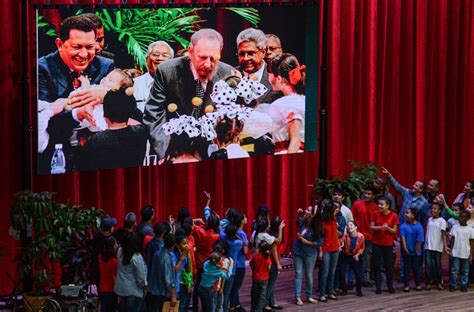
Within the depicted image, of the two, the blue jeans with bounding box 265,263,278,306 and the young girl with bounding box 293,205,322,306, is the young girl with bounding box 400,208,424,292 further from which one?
the blue jeans with bounding box 265,263,278,306

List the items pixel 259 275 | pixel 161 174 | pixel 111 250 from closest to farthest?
pixel 111 250 < pixel 259 275 < pixel 161 174

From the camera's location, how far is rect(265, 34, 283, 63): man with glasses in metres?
13.4

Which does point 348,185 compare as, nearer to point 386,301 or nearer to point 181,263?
point 386,301

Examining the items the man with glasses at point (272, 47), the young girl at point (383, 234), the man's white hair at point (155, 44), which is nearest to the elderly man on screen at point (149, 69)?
the man's white hair at point (155, 44)

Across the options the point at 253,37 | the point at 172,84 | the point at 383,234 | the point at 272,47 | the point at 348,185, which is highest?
the point at 253,37

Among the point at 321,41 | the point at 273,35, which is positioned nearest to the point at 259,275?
the point at 273,35

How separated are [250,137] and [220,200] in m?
1.24

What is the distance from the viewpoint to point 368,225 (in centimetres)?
1296

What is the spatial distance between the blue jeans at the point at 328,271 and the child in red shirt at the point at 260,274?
0.98 m

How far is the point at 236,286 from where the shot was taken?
12.0 meters

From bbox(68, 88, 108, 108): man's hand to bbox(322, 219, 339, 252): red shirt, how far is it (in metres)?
2.84

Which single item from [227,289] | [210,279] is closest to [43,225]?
[210,279]

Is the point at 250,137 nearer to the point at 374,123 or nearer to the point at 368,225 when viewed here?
the point at 368,225

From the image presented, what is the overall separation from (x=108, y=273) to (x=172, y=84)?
2.76 m
